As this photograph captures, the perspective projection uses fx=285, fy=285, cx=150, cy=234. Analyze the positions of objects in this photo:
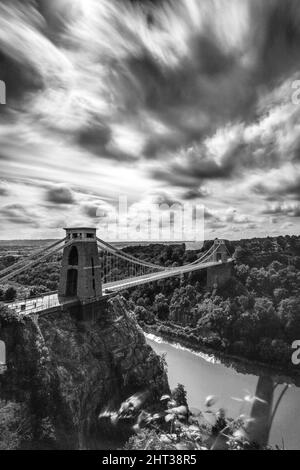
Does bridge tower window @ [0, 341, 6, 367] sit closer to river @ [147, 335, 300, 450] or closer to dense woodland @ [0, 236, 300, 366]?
dense woodland @ [0, 236, 300, 366]

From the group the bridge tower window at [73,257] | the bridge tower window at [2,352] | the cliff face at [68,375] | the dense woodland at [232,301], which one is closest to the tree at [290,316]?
the dense woodland at [232,301]

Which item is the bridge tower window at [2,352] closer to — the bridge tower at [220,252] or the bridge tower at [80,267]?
the bridge tower at [80,267]

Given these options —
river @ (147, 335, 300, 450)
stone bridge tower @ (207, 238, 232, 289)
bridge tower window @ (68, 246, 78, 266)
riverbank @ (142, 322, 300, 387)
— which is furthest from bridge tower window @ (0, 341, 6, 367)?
stone bridge tower @ (207, 238, 232, 289)

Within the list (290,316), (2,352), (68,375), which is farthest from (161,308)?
(2,352)

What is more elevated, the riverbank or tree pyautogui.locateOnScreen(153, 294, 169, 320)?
tree pyautogui.locateOnScreen(153, 294, 169, 320)

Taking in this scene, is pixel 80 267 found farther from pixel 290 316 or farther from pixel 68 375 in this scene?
pixel 290 316

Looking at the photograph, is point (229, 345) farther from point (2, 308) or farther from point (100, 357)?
point (2, 308)
